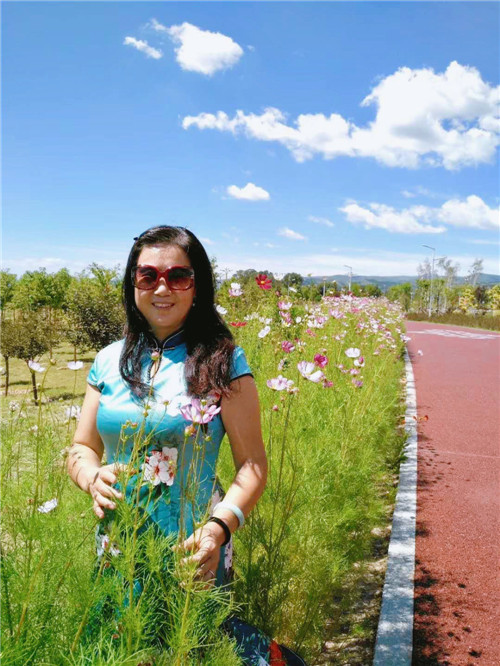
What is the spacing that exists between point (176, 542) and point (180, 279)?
0.66 metres

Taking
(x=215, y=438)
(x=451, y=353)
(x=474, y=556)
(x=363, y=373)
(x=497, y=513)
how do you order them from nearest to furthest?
(x=215, y=438), (x=474, y=556), (x=497, y=513), (x=363, y=373), (x=451, y=353)

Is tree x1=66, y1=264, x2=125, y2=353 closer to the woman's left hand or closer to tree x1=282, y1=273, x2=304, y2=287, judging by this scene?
tree x1=282, y1=273, x2=304, y2=287

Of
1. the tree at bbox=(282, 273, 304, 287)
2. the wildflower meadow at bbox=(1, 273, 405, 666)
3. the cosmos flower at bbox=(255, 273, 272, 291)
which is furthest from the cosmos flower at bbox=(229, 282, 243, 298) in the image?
the tree at bbox=(282, 273, 304, 287)

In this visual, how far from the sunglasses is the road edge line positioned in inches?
66.9

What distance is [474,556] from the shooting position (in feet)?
9.95

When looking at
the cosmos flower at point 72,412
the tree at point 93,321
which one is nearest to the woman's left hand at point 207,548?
the cosmos flower at point 72,412

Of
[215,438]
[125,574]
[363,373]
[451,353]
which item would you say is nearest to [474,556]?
[363,373]

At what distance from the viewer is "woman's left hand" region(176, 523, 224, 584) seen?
1031 mm

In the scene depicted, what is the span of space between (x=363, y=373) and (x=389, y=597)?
216 cm

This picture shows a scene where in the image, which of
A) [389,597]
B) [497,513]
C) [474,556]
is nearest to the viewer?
[389,597]

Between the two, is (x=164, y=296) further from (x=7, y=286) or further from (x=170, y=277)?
(x=7, y=286)

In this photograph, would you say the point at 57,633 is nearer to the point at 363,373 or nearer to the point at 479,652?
the point at 479,652

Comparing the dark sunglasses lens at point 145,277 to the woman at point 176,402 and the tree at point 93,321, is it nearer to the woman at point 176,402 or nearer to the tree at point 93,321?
the woman at point 176,402

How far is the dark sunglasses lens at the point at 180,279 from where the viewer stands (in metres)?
1.41
